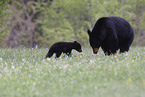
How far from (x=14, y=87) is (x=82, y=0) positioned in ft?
96.0

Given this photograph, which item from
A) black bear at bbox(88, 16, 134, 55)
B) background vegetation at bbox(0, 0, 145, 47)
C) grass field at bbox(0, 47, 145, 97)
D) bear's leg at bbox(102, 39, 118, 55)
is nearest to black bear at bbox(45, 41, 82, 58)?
black bear at bbox(88, 16, 134, 55)

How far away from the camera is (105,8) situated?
106 feet

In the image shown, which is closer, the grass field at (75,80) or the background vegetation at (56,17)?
the grass field at (75,80)

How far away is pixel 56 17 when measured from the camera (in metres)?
33.5

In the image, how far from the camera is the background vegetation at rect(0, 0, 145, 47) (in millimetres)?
28062

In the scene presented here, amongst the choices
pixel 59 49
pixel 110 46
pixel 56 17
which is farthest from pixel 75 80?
pixel 56 17

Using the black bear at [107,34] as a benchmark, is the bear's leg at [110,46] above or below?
below

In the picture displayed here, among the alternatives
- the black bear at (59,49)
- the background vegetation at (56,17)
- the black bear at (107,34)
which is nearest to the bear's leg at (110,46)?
the black bear at (107,34)

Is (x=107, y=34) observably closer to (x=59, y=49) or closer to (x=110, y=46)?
(x=110, y=46)

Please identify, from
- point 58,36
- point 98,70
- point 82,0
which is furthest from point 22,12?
point 98,70

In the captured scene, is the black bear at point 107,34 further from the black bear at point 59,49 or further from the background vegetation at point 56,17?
the background vegetation at point 56,17

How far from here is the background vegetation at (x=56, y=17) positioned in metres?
28.1

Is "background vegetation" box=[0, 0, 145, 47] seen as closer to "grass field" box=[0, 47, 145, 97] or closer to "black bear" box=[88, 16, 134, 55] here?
"black bear" box=[88, 16, 134, 55]

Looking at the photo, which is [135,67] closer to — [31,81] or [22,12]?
[31,81]
